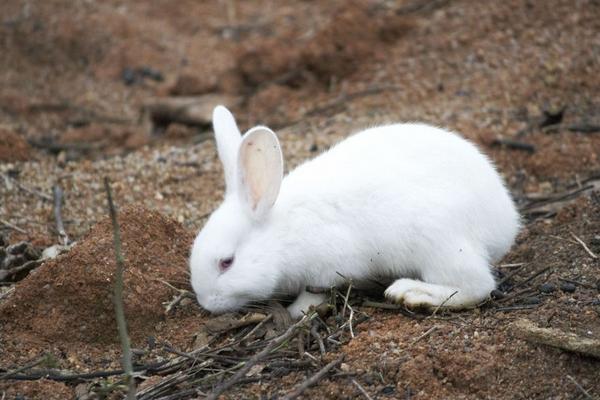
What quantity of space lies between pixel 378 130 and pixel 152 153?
333 cm

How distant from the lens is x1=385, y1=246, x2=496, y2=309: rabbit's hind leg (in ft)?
17.0

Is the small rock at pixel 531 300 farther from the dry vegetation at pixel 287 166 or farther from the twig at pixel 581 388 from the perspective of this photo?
the twig at pixel 581 388

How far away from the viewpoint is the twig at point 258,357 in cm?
438

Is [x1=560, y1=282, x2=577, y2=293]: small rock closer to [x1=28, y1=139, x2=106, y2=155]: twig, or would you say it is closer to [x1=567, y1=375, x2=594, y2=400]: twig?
[x1=567, y1=375, x2=594, y2=400]: twig

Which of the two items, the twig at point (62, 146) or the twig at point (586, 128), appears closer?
the twig at point (586, 128)

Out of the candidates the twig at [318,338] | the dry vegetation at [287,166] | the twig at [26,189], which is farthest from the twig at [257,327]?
the twig at [26,189]

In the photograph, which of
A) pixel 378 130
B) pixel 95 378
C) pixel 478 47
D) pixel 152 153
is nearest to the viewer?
pixel 95 378

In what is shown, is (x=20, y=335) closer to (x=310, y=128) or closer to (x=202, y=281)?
(x=202, y=281)

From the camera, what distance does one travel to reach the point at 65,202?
7258 millimetres

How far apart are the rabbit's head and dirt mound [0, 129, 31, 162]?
355 cm

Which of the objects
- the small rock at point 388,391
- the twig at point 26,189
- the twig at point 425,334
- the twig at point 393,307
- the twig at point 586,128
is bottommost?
the small rock at point 388,391

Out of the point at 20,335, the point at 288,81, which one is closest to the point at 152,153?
the point at 288,81

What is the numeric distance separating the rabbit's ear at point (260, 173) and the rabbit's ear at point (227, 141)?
0.32 m

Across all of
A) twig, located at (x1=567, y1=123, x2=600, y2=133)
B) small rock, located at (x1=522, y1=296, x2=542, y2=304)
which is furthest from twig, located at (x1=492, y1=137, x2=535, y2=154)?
small rock, located at (x1=522, y1=296, x2=542, y2=304)
